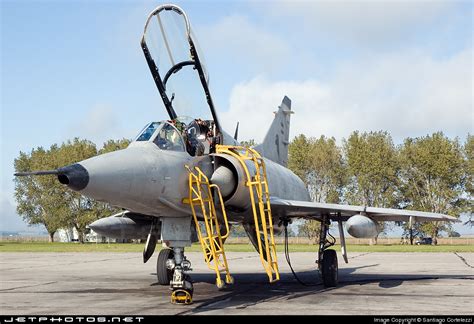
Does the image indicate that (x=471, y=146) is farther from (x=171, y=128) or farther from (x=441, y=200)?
(x=171, y=128)

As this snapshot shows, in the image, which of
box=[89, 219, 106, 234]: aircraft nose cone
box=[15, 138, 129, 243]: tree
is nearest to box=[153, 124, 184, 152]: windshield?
box=[89, 219, 106, 234]: aircraft nose cone

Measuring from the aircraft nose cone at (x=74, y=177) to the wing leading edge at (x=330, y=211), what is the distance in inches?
201

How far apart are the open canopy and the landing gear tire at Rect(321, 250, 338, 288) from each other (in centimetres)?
443

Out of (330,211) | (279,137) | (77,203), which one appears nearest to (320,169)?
(77,203)

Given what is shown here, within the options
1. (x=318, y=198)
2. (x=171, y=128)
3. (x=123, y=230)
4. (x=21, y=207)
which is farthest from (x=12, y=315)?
(x=21, y=207)

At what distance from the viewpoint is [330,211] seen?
14258mm

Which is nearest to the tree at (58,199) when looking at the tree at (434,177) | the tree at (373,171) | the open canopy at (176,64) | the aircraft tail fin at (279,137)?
the tree at (373,171)

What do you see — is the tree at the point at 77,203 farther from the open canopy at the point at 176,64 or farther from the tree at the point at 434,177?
the open canopy at the point at 176,64

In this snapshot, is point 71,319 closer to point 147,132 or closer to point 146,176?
point 146,176

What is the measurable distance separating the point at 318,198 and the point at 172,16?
52967mm

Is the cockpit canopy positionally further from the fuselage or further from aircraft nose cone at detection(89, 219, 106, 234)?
aircraft nose cone at detection(89, 219, 106, 234)

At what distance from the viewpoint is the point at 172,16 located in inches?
461

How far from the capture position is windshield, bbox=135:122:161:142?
10.6 m

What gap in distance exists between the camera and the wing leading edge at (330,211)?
13.2 metres
